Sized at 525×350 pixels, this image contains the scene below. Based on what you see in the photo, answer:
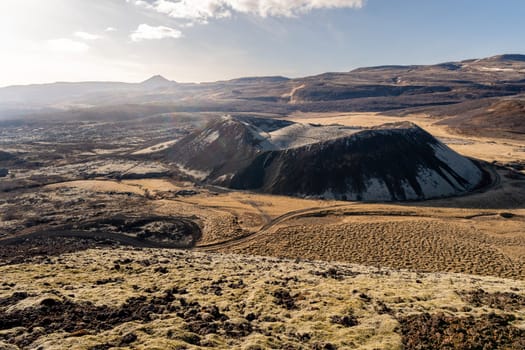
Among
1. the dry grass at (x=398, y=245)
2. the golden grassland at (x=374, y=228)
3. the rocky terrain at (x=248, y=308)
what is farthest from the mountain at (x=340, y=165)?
the rocky terrain at (x=248, y=308)

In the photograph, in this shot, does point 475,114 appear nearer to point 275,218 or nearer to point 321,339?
point 275,218

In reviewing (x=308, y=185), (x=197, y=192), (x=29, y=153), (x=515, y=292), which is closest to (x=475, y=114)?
(x=308, y=185)

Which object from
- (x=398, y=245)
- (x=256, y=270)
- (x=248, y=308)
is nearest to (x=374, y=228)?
(x=398, y=245)

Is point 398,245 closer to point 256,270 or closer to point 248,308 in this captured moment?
point 256,270

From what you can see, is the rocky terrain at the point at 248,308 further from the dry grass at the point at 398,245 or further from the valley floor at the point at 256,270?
the dry grass at the point at 398,245

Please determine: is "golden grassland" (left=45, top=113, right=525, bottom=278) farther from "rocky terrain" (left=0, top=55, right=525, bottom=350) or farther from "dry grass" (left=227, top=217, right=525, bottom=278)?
"rocky terrain" (left=0, top=55, right=525, bottom=350)

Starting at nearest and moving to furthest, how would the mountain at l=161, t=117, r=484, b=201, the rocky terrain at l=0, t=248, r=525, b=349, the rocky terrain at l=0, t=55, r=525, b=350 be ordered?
the rocky terrain at l=0, t=248, r=525, b=349 → the rocky terrain at l=0, t=55, r=525, b=350 → the mountain at l=161, t=117, r=484, b=201

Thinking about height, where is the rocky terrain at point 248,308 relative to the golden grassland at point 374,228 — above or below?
above

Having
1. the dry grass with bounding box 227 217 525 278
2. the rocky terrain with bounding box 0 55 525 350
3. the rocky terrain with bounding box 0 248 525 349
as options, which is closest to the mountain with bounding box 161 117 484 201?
the rocky terrain with bounding box 0 55 525 350
